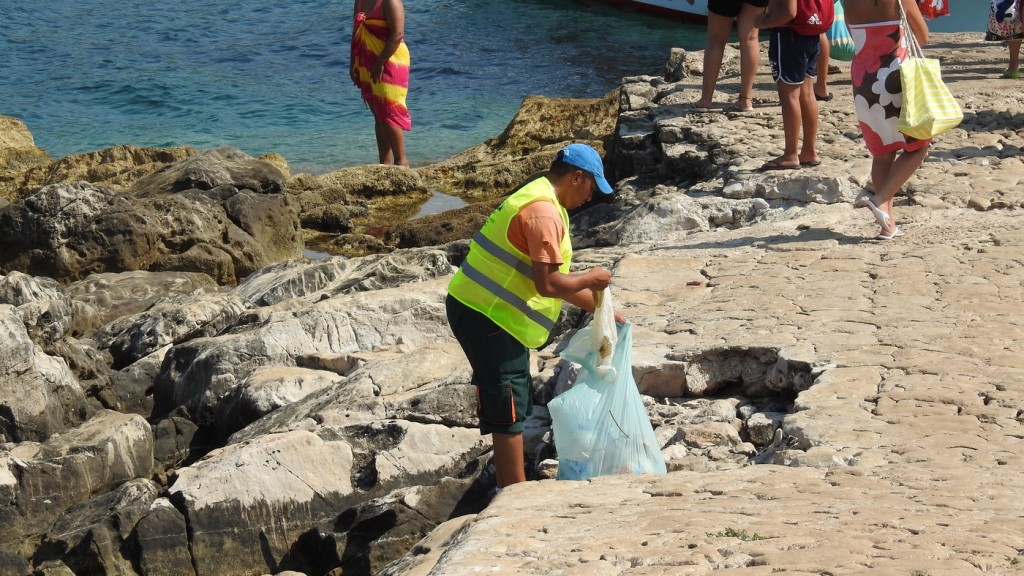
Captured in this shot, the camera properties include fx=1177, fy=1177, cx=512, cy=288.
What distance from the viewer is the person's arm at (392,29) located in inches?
370

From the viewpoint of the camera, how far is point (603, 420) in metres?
4.12

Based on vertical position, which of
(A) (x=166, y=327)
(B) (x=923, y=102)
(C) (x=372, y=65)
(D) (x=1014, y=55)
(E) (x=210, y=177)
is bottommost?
(A) (x=166, y=327)

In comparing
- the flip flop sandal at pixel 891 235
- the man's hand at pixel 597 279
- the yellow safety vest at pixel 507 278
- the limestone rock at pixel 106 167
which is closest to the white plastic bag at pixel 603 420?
the man's hand at pixel 597 279

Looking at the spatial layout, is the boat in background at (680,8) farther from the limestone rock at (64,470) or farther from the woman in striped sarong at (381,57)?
the limestone rock at (64,470)

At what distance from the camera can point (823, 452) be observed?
13.0ft

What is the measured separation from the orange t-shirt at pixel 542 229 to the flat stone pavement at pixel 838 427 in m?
0.77

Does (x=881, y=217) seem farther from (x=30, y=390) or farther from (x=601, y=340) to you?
(x=30, y=390)

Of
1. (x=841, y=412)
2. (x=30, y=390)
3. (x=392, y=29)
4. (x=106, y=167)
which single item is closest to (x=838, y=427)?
(x=841, y=412)

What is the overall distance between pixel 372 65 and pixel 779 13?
392cm

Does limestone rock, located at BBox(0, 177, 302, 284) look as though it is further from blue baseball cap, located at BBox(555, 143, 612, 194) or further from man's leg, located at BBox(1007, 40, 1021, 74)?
man's leg, located at BBox(1007, 40, 1021, 74)

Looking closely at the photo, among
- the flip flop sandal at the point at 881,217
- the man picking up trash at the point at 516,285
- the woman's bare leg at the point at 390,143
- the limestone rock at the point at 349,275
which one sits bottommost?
the limestone rock at the point at 349,275

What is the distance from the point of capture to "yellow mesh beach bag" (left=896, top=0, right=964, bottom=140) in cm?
578

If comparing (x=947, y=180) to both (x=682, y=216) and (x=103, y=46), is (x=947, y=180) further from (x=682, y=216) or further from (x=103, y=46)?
(x=103, y=46)

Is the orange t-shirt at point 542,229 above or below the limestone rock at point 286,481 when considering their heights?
above
